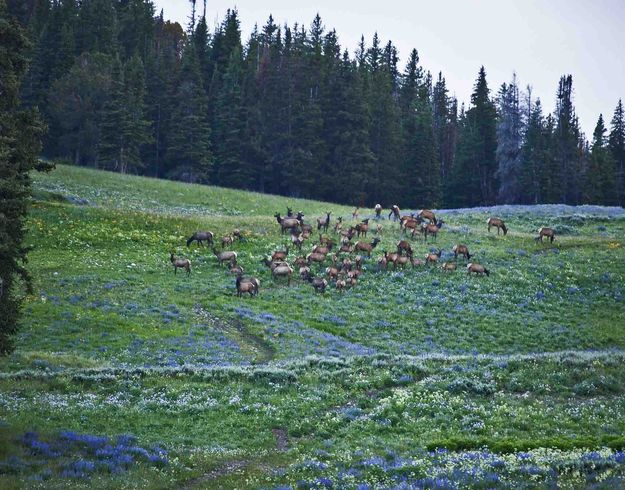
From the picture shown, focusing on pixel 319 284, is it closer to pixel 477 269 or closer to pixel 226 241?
pixel 226 241

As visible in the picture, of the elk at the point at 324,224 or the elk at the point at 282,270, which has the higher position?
the elk at the point at 324,224

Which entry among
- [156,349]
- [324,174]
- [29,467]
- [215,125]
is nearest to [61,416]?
[29,467]

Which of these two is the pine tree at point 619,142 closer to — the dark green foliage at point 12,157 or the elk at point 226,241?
the elk at point 226,241

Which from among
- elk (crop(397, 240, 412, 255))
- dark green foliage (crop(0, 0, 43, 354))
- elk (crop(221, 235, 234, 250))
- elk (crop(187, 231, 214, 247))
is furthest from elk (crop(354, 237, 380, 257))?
dark green foliage (crop(0, 0, 43, 354))

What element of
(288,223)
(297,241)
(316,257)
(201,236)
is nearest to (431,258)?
(316,257)

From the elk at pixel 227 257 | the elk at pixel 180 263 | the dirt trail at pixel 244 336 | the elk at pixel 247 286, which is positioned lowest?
the dirt trail at pixel 244 336

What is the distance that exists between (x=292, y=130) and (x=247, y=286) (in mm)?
55769

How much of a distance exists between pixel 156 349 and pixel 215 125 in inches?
2719

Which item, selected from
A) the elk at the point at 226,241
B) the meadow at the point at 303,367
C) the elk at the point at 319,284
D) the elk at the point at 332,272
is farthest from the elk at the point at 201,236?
the elk at the point at 319,284

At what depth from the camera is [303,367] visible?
26547 millimetres

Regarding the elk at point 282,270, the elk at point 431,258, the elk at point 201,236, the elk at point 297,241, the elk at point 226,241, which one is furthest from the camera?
the elk at point 226,241

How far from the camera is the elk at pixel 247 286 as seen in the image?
38.9 metres

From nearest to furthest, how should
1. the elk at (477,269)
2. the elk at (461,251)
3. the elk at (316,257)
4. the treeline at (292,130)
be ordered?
the elk at (316,257) → the elk at (477,269) → the elk at (461,251) → the treeline at (292,130)

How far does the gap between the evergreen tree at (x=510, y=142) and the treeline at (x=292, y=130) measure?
161mm
